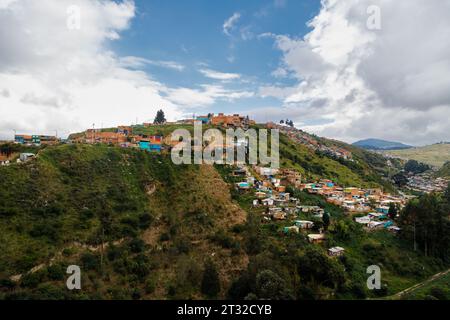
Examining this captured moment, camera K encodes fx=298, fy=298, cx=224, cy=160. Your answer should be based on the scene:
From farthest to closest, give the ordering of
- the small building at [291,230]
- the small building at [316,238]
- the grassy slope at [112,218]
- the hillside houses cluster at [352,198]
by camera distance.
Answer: the hillside houses cluster at [352,198]
the small building at [291,230]
the small building at [316,238]
the grassy slope at [112,218]

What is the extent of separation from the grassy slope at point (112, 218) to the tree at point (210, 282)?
82cm

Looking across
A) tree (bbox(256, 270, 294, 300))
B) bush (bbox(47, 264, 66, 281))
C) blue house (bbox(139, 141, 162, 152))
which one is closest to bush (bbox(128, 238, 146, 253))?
bush (bbox(47, 264, 66, 281))

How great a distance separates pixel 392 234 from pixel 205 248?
21203 millimetres

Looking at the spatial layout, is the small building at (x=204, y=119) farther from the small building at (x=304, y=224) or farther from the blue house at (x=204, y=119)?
the small building at (x=304, y=224)

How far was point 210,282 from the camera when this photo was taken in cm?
2220

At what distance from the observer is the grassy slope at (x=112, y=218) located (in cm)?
2231

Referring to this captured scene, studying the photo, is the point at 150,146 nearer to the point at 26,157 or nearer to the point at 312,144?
the point at 26,157

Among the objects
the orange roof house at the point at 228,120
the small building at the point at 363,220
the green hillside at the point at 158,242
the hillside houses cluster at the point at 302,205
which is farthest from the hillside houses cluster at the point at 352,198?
the orange roof house at the point at 228,120

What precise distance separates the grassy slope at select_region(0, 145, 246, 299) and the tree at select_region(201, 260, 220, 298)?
2.69 feet

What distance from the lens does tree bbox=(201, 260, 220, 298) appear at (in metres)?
22.0

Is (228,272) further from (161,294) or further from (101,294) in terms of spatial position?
(101,294)

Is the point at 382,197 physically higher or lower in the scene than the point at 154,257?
higher
